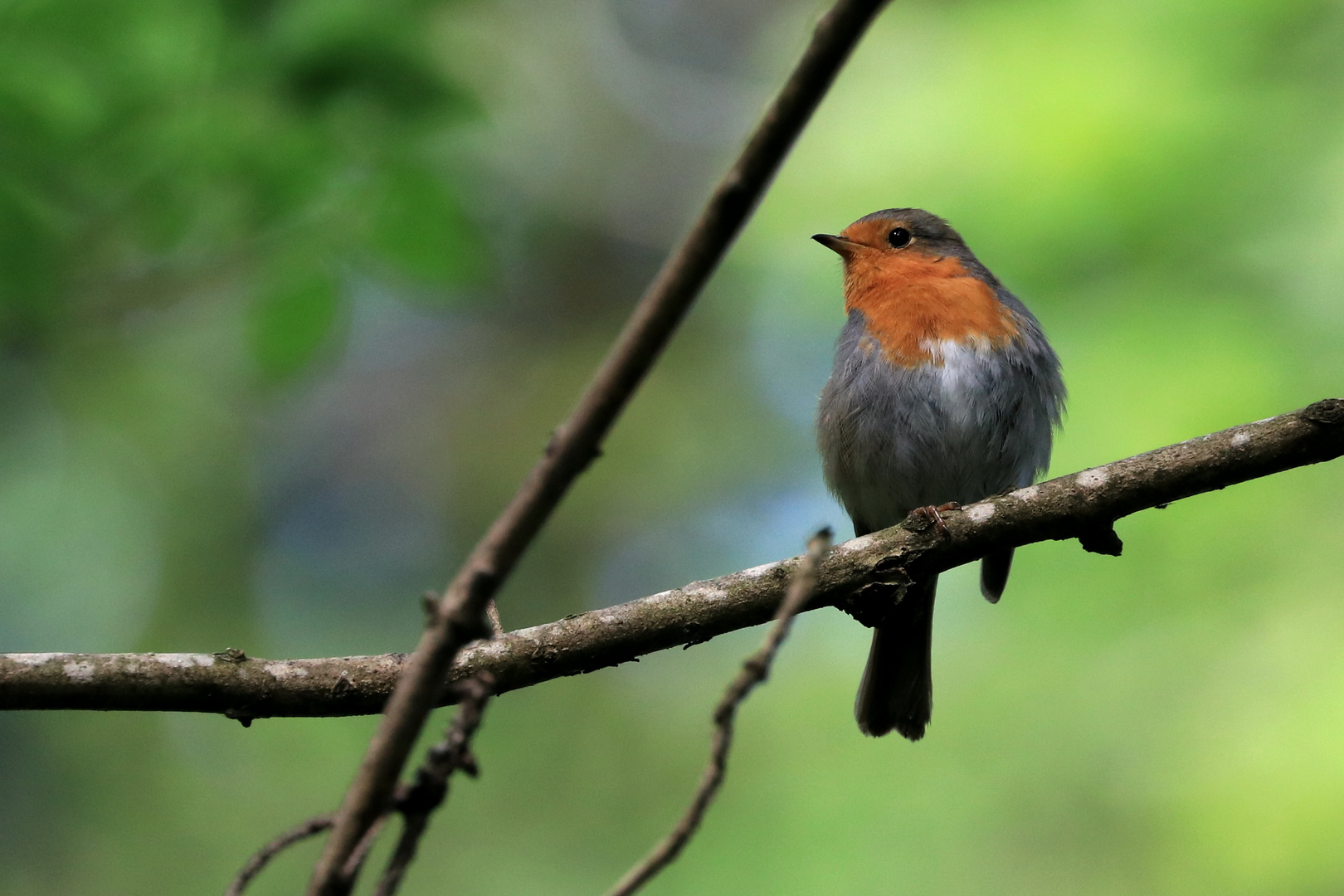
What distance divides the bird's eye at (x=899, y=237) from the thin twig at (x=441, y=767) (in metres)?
4.62

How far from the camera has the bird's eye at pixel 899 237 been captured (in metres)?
5.59

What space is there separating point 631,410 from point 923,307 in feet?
16.2

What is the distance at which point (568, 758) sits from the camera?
836 cm

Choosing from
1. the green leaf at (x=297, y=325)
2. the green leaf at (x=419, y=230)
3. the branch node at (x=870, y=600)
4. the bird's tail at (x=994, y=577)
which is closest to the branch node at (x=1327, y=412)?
the branch node at (x=870, y=600)

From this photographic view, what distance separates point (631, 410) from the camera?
31.8 ft

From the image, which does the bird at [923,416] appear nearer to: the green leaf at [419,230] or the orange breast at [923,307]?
the orange breast at [923,307]

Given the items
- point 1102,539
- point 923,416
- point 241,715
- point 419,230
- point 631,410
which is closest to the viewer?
point 241,715

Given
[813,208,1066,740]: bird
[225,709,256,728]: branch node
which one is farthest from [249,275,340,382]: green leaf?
[813,208,1066,740]: bird

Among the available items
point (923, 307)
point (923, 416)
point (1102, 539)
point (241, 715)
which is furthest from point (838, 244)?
point (241, 715)

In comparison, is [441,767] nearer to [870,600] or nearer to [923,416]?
[870,600]

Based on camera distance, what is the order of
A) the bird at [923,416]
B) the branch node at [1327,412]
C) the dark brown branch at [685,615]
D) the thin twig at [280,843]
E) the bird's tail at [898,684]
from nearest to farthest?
the thin twig at [280,843] < the dark brown branch at [685,615] < the branch node at [1327,412] < the bird at [923,416] < the bird's tail at [898,684]

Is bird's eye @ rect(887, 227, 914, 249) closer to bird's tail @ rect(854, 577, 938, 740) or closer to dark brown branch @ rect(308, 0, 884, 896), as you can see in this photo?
bird's tail @ rect(854, 577, 938, 740)

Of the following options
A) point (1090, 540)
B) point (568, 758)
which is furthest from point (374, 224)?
point (568, 758)

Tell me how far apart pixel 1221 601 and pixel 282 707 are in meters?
4.25
